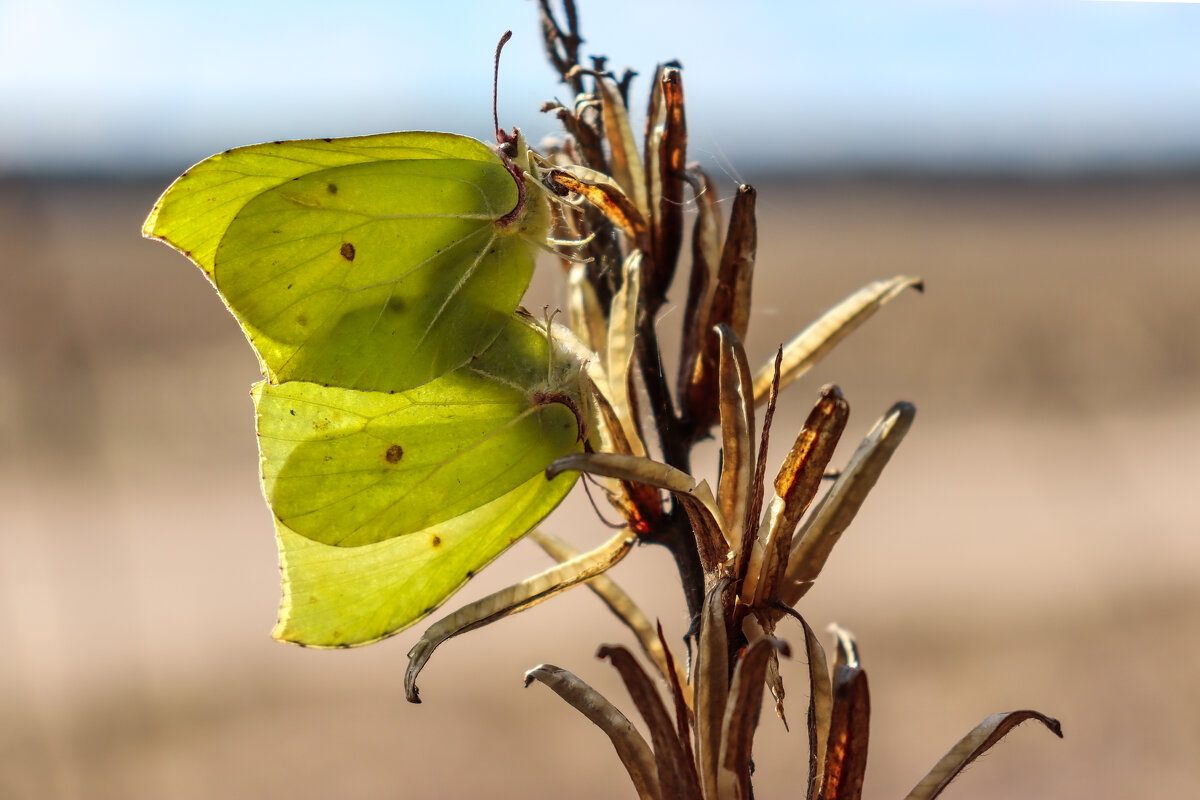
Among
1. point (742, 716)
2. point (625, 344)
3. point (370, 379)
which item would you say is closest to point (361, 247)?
point (370, 379)

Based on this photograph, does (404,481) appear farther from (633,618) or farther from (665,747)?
(665,747)

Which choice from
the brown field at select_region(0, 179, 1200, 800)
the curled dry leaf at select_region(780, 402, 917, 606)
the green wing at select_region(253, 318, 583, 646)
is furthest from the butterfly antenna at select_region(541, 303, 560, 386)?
the brown field at select_region(0, 179, 1200, 800)

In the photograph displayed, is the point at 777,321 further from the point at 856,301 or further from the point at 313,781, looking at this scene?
the point at 856,301

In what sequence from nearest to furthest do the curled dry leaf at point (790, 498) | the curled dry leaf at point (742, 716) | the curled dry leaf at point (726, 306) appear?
1. the curled dry leaf at point (742, 716)
2. the curled dry leaf at point (790, 498)
3. the curled dry leaf at point (726, 306)

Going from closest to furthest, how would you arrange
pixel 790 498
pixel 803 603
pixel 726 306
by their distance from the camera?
pixel 790 498 < pixel 726 306 < pixel 803 603

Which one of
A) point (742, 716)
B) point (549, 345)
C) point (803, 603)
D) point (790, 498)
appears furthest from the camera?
point (803, 603)

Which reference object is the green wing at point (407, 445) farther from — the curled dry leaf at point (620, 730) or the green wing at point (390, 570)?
the curled dry leaf at point (620, 730)

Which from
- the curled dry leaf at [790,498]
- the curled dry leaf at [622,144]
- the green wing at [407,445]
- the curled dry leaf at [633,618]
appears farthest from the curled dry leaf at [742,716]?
the curled dry leaf at [622,144]
